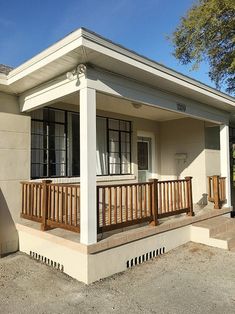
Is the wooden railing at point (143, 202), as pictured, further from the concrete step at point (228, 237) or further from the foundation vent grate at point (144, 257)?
the concrete step at point (228, 237)

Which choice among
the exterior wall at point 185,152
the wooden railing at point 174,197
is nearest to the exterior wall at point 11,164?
the wooden railing at point 174,197

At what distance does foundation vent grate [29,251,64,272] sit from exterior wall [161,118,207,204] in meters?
4.93

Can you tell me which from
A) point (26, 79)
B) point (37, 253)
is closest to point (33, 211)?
point (37, 253)

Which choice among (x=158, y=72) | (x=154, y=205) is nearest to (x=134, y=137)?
(x=154, y=205)

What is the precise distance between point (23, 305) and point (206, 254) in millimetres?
3357

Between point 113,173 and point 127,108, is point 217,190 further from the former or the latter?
point 127,108

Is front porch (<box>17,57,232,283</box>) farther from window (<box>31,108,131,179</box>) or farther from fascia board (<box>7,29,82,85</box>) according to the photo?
fascia board (<box>7,29,82,85</box>)

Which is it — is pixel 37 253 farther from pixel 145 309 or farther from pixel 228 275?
pixel 228 275

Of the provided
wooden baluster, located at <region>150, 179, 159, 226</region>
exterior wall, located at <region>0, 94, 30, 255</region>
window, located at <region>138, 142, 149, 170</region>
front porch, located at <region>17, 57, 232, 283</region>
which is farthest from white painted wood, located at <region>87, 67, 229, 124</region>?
window, located at <region>138, 142, 149, 170</region>

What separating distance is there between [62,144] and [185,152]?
391 cm

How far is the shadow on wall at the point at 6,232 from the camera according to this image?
525 centimetres

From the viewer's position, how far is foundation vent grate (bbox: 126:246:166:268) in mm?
4648

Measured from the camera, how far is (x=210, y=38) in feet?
26.6

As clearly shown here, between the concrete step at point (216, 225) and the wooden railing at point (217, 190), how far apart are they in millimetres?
647
